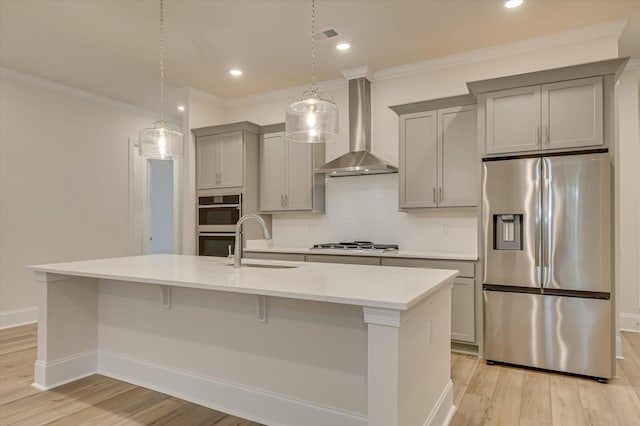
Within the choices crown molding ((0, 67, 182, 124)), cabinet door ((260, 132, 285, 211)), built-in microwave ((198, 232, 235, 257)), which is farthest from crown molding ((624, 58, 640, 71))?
crown molding ((0, 67, 182, 124))

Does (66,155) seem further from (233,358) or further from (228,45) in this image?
(233,358)

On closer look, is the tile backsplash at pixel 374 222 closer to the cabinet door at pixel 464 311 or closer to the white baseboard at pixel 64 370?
the cabinet door at pixel 464 311

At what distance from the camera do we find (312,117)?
2557 mm

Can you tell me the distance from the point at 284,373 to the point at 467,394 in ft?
4.52

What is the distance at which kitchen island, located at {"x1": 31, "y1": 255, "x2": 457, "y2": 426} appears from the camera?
65.9 inches

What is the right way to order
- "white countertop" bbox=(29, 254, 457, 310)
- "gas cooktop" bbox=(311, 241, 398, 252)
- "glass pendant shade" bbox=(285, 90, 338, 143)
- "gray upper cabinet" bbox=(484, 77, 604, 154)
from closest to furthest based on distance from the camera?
"white countertop" bbox=(29, 254, 457, 310), "glass pendant shade" bbox=(285, 90, 338, 143), "gray upper cabinet" bbox=(484, 77, 604, 154), "gas cooktop" bbox=(311, 241, 398, 252)

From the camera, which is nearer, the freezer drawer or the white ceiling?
the freezer drawer

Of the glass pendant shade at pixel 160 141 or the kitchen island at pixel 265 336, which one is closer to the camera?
the kitchen island at pixel 265 336

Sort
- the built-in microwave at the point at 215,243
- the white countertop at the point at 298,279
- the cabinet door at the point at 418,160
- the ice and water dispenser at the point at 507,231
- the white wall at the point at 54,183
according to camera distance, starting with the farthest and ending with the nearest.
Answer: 1. the built-in microwave at the point at 215,243
2. the white wall at the point at 54,183
3. the cabinet door at the point at 418,160
4. the ice and water dispenser at the point at 507,231
5. the white countertop at the point at 298,279

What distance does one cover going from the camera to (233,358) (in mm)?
2424

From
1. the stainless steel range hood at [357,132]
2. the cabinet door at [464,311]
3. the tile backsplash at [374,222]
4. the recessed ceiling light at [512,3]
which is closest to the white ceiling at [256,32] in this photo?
the recessed ceiling light at [512,3]

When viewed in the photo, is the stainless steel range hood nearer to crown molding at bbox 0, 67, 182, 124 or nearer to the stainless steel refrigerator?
the stainless steel refrigerator

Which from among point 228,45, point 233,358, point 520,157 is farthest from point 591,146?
point 228,45

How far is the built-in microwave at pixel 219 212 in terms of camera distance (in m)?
4.90
